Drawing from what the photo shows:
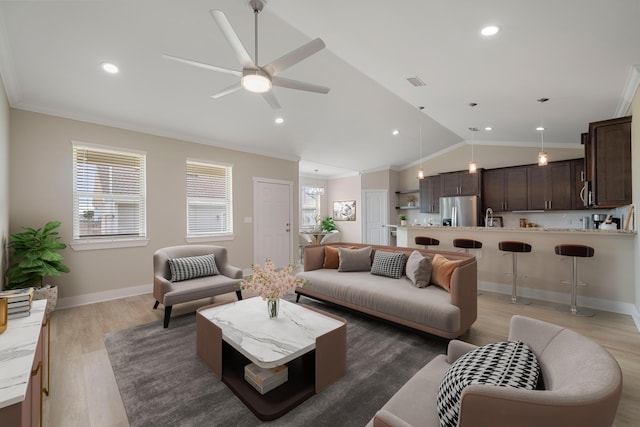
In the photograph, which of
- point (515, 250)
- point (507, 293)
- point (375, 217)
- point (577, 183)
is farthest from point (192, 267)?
point (577, 183)

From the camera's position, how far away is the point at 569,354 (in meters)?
1.04

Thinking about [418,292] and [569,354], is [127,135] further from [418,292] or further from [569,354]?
[569,354]

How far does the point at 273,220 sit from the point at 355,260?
113 inches

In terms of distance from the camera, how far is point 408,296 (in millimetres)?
2842

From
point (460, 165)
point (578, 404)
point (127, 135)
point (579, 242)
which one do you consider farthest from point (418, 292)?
point (460, 165)

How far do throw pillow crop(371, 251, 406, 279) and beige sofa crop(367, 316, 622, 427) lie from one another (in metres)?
2.31

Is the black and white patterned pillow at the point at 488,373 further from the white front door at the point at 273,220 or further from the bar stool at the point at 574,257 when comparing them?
the white front door at the point at 273,220

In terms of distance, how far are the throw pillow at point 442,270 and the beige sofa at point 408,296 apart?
74 millimetres

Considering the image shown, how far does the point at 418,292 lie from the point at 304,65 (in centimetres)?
290

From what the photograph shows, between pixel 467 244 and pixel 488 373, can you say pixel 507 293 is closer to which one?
pixel 467 244

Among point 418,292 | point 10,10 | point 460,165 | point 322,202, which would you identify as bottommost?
point 418,292

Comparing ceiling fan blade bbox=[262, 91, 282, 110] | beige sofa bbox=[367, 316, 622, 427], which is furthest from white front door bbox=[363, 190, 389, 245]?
beige sofa bbox=[367, 316, 622, 427]

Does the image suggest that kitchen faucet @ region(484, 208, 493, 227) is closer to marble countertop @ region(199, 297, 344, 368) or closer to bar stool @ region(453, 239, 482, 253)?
bar stool @ region(453, 239, 482, 253)

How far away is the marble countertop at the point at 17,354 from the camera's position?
3.38 feet
